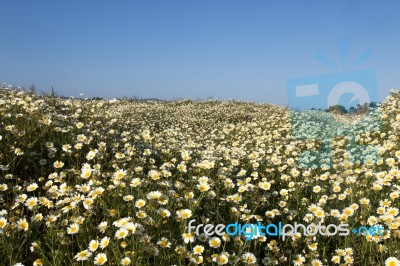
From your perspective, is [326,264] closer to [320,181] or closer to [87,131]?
[320,181]

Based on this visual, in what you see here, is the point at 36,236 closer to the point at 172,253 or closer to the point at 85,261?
the point at 85,261

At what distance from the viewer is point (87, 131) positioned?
22.3ft

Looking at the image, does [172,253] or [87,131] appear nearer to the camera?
[172,253]

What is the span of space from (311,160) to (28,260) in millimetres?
5129

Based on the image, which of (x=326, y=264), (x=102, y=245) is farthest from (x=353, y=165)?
(x=102, y=245)

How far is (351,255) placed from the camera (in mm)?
3582

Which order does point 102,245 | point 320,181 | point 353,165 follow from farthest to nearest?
point 353,165
point 320,181
point 102,245

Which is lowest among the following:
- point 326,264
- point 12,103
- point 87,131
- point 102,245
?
point 326,264

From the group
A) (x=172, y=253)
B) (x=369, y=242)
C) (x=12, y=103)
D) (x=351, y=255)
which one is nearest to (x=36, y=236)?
(x=172, y=253)

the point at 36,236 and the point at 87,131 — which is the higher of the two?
the point at 87,131

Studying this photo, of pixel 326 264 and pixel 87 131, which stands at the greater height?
pixel 87 131

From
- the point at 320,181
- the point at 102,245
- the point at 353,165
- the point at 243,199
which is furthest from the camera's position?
the point at 353,165

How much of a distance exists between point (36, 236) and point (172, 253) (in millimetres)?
1508

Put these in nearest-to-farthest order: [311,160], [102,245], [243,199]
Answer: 1. [102,245]
2. [243,199]
3. [311,160]
